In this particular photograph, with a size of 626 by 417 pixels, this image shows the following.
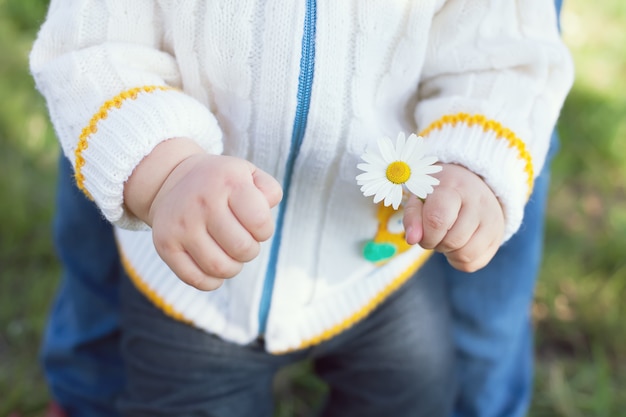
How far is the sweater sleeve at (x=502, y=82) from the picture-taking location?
767mm

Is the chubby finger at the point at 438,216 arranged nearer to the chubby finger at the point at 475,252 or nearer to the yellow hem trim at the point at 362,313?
the chubby finger at the point at 475,252

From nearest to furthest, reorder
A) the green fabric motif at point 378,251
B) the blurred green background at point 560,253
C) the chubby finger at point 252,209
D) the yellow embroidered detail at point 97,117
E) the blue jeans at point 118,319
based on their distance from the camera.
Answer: the chubby finger at point 252,209 < the yellow embroidered detail at point 97,117 < the green fabric motif at point 378,251 < the blue jeans at point 118,319 < the blurred green background at point 560,253

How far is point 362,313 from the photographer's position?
962 millimetres

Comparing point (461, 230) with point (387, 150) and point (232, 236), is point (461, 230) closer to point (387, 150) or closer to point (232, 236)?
point (387, 150)

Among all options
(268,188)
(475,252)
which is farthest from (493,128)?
(268,188)

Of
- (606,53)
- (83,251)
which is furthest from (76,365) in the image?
(606,53)

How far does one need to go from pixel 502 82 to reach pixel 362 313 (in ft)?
1.11

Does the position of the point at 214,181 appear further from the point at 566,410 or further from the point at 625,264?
the point at 625,264

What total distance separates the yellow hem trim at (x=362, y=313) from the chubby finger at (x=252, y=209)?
14.2 inches

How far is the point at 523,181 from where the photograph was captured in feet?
2.53

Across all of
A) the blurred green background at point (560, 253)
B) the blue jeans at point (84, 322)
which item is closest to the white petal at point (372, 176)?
the blue jeans at point (84, 322)

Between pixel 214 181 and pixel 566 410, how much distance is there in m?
0.92

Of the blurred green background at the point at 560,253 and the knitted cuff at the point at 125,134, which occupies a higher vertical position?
the knitted cuff at the point at 125,134

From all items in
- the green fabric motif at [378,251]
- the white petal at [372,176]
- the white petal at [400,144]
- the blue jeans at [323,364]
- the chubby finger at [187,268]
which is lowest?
the blue jeans at [323,364]
